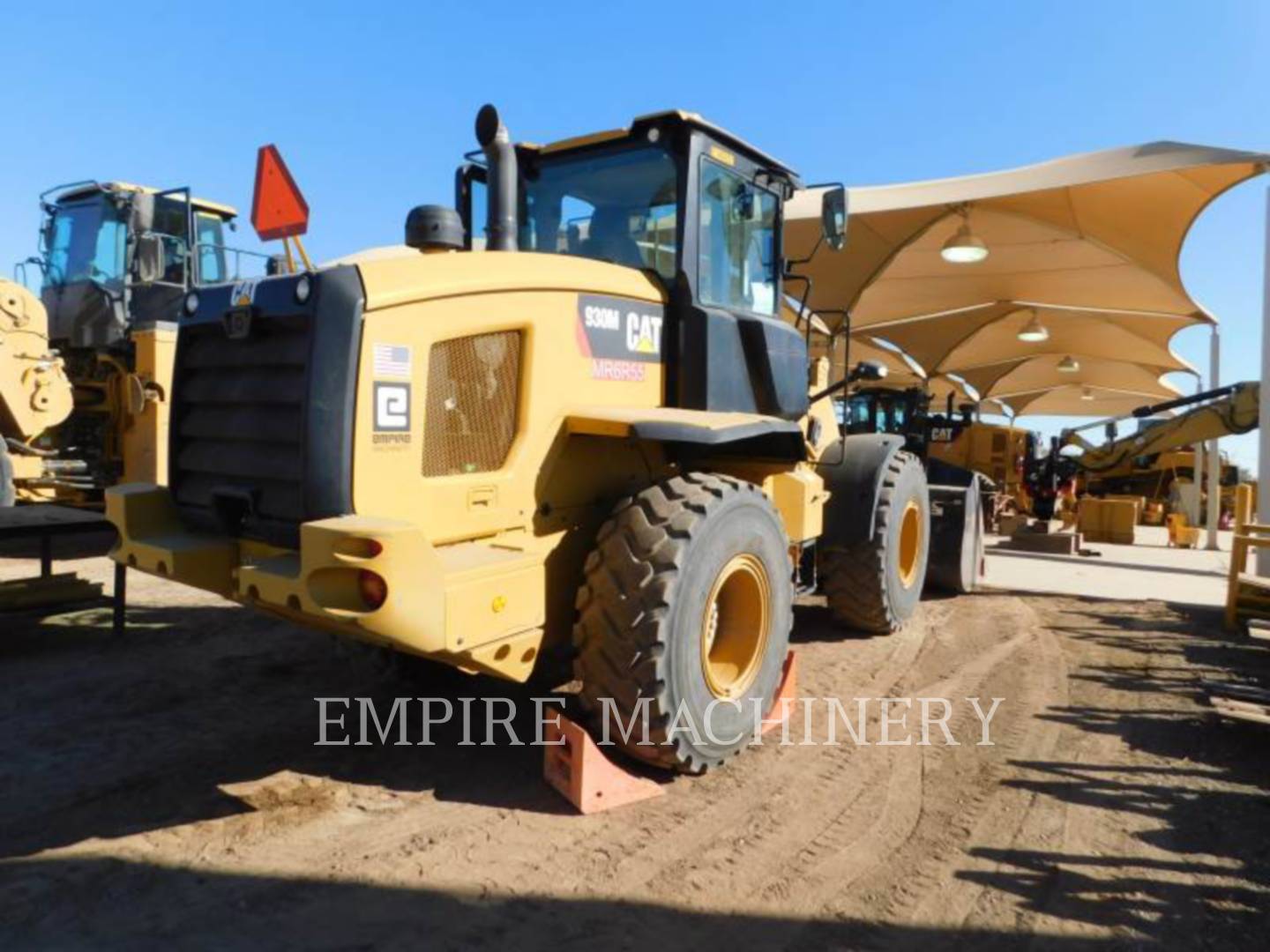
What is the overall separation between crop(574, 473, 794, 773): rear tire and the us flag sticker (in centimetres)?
102

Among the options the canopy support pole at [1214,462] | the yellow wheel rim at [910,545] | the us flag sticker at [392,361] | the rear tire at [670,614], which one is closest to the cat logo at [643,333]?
the rear tire at [670,614]

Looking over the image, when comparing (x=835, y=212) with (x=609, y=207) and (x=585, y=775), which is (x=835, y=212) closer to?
(x=609, y=207)

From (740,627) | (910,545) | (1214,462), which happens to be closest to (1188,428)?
(1214,462)

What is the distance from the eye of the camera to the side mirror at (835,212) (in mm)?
4852

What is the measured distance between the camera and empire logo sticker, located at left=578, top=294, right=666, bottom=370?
3.75m

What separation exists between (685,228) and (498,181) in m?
0.91

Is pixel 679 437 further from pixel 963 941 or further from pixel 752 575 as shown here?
pixel 963 941

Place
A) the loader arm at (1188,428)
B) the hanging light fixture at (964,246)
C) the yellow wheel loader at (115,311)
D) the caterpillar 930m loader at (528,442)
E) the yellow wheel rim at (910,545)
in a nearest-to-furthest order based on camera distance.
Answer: the caterpillar 930m loader at (528,442)
the yellow wheel rim at (910,545)
the yellow wheel loader at (115,311)
the hanging light fixture at (964,246)
the loader arm at (1188,428)

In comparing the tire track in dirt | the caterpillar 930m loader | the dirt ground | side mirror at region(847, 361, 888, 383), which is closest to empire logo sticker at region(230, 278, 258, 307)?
the caterpillar 930m loader

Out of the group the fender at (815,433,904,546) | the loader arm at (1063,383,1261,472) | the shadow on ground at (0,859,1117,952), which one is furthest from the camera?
the loader arm at (1063,383,1261,472)

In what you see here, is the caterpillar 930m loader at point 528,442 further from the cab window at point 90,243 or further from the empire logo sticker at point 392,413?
the cab window at point 90,243

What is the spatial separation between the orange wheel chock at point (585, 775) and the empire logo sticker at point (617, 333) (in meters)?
1.52

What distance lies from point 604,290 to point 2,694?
13.0 ft

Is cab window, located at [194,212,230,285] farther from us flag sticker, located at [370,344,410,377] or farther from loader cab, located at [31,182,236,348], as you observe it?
us flag sticker, located at [370,344,410,377]
